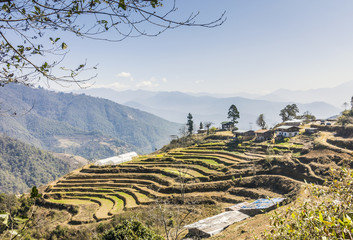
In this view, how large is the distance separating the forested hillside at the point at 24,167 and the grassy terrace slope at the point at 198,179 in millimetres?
110236

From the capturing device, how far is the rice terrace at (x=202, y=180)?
2555cm

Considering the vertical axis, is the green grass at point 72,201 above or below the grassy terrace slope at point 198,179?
below

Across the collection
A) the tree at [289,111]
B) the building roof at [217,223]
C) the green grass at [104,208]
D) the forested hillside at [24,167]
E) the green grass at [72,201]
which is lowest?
the forested hillside at [24,167]

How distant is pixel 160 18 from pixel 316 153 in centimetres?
3370

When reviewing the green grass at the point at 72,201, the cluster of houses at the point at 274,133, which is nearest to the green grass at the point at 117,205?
the green grass at the point at 72,201

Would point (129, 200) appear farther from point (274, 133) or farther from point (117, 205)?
point (274, 133)

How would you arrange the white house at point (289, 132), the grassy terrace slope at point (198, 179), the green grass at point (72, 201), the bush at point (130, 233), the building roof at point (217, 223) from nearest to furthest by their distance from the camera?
the bush at point (130, 233) → the building roof at point (217, 223) → the grassy terrace slope at point (198, 179) → the green grass at point (72, 201) → the white house at point (289, 132)

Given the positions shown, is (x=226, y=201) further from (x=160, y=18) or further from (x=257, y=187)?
(x=160, y=18)

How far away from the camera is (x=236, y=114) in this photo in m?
59.6

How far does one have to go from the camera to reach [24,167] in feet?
446

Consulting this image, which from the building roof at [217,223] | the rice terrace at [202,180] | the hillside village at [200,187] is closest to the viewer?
the building roof at [217,223]

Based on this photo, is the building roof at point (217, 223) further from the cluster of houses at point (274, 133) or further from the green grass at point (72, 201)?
the cluster of houses at point (274, 133)

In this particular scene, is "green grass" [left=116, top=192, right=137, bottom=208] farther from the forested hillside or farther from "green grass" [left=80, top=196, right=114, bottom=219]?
the forested hillside

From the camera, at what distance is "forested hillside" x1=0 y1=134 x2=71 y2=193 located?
400 ft
